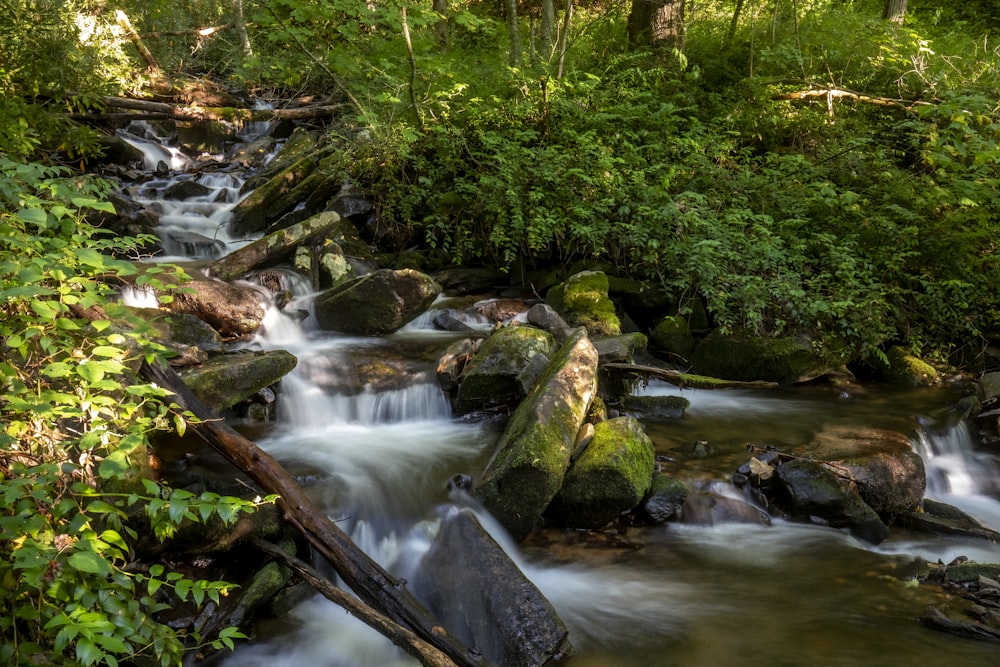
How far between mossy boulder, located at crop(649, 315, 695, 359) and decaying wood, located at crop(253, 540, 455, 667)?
223 inches

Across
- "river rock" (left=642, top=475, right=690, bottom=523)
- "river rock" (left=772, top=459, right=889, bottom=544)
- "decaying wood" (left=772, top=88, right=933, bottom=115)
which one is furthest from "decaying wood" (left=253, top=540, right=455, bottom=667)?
"decaying wood" (left=772, top=88, right=933, bottom=115)

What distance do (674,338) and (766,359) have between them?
3.72ft

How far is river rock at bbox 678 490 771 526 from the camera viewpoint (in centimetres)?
524

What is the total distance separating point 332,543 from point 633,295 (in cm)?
604

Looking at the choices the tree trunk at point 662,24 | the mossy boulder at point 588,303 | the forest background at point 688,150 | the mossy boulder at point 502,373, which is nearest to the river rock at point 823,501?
the mossy boulder at point 502,373

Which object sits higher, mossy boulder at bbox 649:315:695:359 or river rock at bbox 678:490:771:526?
mossy boulder at bbox 649:315:695:359

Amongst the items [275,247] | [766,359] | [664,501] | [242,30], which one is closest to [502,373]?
[664,501]

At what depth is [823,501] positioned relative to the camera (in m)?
5.22

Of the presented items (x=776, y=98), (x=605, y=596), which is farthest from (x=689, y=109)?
(x=605, y=596)

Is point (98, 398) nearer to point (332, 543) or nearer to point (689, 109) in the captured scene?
point (332, 543)

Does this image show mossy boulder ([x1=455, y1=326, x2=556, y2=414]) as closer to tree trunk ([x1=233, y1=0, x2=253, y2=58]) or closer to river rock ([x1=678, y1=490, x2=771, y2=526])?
river rock ([x1=678, y1=490, x2=771, y2=526])

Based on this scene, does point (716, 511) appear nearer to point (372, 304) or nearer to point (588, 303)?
point (588, 303)

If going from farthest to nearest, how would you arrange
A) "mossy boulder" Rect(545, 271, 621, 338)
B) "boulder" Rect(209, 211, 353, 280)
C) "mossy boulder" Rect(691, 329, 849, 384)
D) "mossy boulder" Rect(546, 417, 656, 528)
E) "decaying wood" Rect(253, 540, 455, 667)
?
"boulder" Rect(209, 211, 353, 280)
"mossy boulder" Rect(545, 271, 621, 338)
"mossy boulder" Rect(691, 329, 849, 384)
"mossy boulder" Rect(546, 417, 656, 528)
"decaying wood" Rect(253, 540, 455, 667)

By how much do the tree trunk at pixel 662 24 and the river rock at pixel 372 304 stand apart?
713 cm
